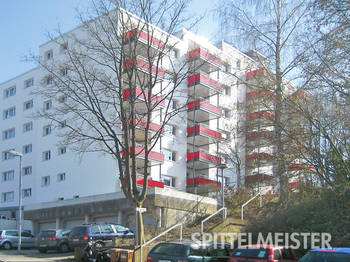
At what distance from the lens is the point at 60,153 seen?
4309 cm

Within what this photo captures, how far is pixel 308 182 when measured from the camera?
2059 cm

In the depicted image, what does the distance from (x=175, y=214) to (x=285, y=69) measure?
10.6 m

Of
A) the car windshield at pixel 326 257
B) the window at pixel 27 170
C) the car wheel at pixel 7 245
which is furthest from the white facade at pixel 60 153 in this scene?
the car windshield at pixel 326 257

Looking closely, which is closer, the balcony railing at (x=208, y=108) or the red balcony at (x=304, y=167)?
the red balcony at (x=304, y=167)

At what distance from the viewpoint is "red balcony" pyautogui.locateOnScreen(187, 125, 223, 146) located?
1662 inches

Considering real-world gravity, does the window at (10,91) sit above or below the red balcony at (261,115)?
above

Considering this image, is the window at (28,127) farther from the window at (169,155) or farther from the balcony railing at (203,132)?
the balcony railing at (203,132)

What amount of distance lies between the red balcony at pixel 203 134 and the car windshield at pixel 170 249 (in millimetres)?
27238

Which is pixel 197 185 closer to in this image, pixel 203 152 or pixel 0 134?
pixel 203 152

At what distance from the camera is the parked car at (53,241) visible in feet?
81.5

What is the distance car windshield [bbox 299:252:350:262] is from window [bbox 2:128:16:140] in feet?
144

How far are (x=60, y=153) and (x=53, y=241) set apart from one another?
19.1m

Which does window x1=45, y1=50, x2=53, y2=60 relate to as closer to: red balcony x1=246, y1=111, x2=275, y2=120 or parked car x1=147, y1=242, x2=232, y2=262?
red balcony x1=246, y1=111, x2=275, y2=120

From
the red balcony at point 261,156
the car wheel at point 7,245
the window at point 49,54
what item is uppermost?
the window at point 49,54
